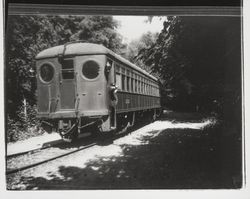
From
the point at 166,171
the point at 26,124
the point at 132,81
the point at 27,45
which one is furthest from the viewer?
the point at 132,81

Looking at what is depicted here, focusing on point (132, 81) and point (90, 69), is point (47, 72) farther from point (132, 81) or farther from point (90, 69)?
point (132, 81)

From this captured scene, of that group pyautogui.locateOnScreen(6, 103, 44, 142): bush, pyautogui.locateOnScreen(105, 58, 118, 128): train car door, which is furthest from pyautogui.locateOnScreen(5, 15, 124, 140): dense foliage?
pyautogui.locateOnScreen(105, 58, 118, 128): train car door

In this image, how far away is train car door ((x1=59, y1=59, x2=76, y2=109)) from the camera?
Answer: 22.3 feet

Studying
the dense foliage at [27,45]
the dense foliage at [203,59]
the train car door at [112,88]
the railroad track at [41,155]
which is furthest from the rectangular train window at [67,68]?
the dense foliage at [203,59]

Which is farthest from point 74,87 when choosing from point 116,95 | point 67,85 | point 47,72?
point 116,95

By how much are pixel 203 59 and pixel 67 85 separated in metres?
3.04

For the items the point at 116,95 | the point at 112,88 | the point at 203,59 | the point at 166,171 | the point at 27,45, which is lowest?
the point at 166,171

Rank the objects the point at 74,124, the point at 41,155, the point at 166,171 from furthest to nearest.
→ the point at 74,124 → the point at 41,155 → the point at 166,171

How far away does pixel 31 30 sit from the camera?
220 inches

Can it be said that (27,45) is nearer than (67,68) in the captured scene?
Yes

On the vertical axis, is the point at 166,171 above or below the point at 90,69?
below

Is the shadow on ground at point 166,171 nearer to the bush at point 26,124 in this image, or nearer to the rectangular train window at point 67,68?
the bush at point 26,124

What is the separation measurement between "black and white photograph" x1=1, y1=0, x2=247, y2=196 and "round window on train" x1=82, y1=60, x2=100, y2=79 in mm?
26

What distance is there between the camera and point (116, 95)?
723 centimetres
